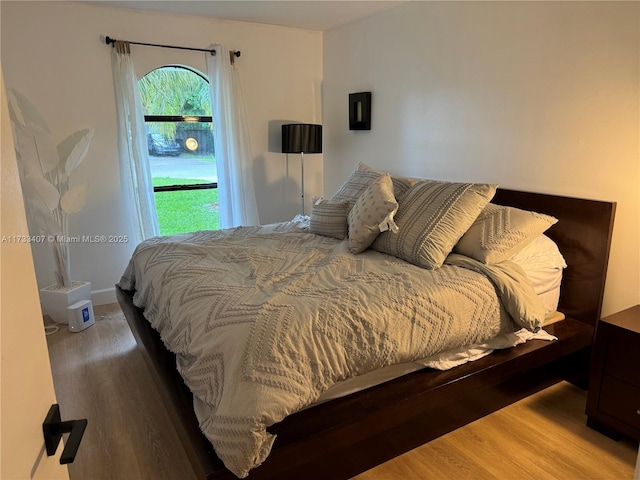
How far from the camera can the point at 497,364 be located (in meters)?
2.10

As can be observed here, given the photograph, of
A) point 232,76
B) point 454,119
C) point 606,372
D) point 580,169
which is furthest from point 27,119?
point 606,372

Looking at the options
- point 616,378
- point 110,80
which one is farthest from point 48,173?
point 616,378

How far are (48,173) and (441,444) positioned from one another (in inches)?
123

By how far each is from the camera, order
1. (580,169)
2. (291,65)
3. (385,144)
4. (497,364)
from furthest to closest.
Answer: (291,65) < (385,144) < (580,169) < (497,364)

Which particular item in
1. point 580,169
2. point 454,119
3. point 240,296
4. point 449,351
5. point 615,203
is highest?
point 454,119

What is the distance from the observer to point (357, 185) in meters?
3.14

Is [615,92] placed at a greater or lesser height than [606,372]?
greater

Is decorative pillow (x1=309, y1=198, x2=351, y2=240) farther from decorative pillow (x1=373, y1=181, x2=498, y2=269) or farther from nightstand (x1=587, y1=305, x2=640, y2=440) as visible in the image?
nightstand (x1=587, y1=305, x2=640, y2=440)

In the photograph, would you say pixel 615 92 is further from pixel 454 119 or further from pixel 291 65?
pixel 291 65

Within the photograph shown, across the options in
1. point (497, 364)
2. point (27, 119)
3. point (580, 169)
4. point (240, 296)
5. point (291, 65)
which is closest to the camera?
point (240, 296)

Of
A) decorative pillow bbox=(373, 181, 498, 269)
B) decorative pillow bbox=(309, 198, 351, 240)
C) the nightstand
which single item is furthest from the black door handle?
decorative pillow bbox=(309, 198, 351, 240)

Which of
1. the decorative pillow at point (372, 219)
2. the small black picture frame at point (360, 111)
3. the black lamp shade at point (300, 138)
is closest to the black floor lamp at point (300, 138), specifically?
the black lamp shade at point (300, 138)

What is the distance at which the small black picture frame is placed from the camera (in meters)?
3.96

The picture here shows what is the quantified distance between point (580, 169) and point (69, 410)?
3.07 m
